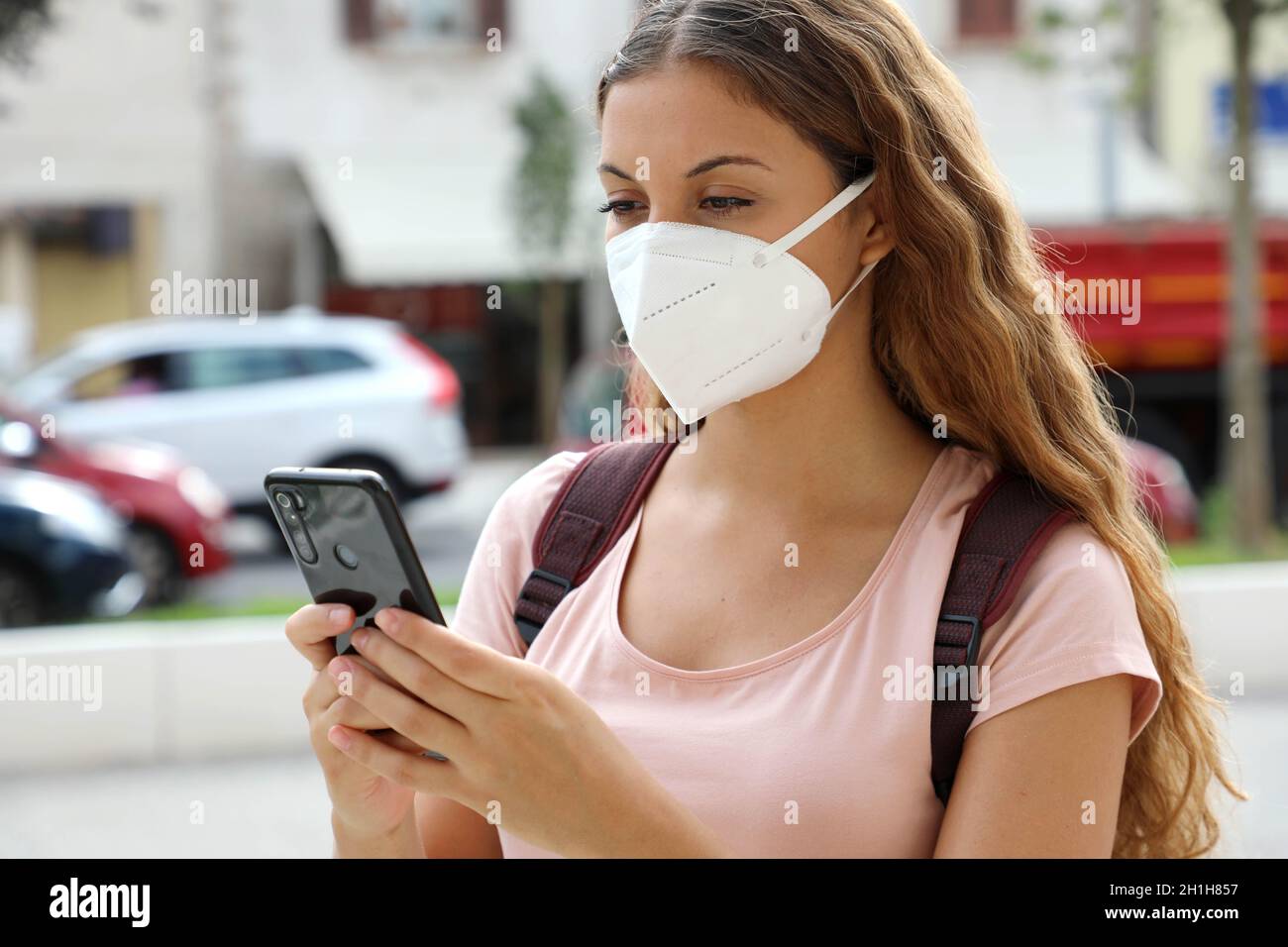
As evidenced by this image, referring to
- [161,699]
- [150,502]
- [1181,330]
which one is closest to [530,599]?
[161,699]

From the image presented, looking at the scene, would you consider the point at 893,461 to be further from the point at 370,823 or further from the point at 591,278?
the point at 591,278

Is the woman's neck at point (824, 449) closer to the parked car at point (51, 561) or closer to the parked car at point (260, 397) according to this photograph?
the parked car at point (51, 561)

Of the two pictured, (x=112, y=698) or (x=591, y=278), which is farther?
(x=591, y=278)

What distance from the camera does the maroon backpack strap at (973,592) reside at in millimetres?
1578

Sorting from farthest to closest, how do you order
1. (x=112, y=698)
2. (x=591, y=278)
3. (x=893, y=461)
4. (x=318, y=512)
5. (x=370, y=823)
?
(x=591, y=278) < (x=112, y=698) < (x=893, y=461) < (x=370, y=823) < (x=318, y=512)

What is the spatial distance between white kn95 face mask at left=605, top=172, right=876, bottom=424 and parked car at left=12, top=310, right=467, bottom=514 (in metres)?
9.00

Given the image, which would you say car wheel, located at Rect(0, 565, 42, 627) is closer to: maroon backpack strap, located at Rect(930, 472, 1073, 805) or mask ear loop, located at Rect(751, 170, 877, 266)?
mask ear loop, located at Rect(751, 170, 877, 266)

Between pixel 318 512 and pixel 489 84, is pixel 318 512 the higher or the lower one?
the lower one

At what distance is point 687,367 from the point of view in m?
1.94

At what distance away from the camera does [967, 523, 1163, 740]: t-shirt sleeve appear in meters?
1.55

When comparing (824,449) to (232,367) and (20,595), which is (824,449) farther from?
(232,367)

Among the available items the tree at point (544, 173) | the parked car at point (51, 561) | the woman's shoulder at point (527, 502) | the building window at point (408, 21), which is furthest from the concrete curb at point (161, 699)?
the building window at point (408, 21)
